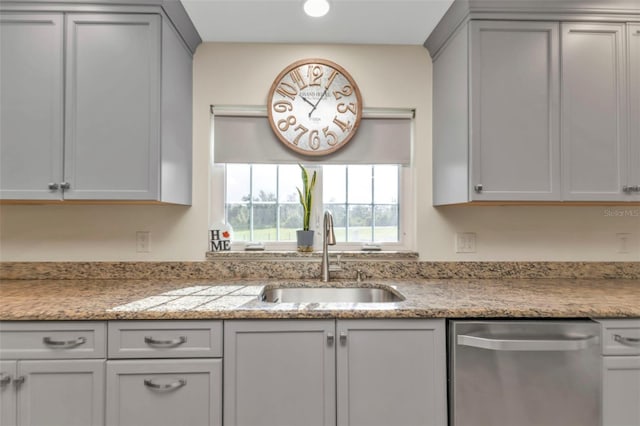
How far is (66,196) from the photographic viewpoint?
1599 millimetres

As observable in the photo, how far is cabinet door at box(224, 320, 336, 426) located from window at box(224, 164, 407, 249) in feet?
2.72

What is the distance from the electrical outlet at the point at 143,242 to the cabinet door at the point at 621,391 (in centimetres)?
230

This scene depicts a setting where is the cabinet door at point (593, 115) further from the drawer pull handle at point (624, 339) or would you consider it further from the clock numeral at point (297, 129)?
the clock numeral at point (297, 129)

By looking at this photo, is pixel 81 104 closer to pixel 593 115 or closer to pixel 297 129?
pixel 297 129

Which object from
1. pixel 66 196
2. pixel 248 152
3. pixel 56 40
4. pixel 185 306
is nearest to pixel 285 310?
pixel 185 306

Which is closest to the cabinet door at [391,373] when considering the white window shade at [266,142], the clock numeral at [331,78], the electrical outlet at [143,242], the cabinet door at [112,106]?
the white window shade at [266,142]

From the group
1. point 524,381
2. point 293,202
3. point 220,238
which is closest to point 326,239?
point 293,202

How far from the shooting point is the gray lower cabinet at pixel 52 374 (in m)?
1.26

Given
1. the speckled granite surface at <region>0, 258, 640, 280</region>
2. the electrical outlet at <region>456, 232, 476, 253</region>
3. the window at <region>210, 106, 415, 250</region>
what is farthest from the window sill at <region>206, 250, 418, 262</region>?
the electrical outlet at <region>456, 232, 476, 253</region>

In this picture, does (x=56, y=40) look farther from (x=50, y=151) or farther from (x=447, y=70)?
(x=447, y=70)

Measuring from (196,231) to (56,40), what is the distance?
1161mm

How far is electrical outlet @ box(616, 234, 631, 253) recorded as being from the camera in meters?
2.00

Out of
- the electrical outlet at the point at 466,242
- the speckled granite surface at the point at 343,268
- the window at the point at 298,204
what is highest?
the window at the point at 298,204

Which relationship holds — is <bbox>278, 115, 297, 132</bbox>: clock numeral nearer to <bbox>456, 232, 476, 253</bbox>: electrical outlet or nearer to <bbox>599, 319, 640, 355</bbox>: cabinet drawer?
<bbox>456, 232, 476, 253</bbox>: electrical outlet
